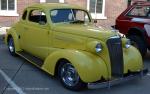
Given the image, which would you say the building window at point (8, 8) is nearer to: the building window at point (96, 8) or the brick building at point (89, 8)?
the brick building at point (89, 8)

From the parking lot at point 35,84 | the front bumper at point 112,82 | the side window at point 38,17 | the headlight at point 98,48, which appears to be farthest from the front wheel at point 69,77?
the side window at point 38,17

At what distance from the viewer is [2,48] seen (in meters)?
9.98

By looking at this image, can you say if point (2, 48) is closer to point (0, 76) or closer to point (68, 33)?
point (0, 76)

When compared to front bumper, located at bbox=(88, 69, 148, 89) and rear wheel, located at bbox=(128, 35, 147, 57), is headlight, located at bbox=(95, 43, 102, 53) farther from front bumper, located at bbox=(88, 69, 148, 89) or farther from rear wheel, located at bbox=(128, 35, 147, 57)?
rear wheel, located at bbox=(128, 35, 147, 57)

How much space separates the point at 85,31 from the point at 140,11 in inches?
128

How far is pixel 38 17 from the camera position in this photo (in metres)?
7.75

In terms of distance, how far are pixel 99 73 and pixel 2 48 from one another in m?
5.19

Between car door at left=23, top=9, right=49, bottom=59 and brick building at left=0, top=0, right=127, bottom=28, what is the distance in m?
6.64

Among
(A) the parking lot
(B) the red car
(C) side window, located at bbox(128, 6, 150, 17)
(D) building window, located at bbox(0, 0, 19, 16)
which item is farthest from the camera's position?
(D) building window, located at bbox(0, 0, 19, 16)

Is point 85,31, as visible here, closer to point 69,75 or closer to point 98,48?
point 98,48

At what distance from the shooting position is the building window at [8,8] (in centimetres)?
1428

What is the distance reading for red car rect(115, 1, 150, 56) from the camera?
8.52m

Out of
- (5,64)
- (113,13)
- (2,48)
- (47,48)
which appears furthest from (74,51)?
(113,13)

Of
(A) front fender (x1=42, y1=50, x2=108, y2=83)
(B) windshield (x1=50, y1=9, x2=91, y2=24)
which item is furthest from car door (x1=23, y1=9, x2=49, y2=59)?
(A) front fender (x1=42, y1=50, x2=108, y2=83)
